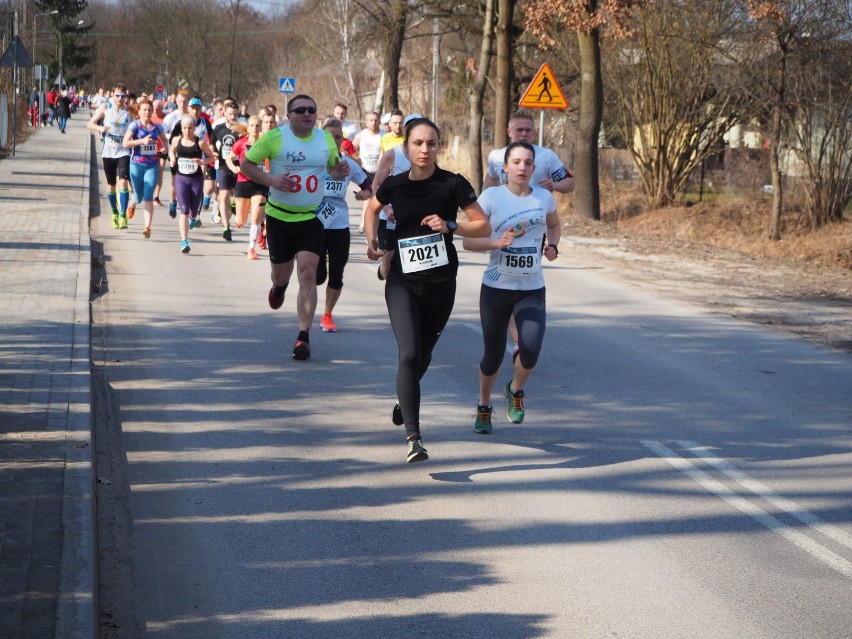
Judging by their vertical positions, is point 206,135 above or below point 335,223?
above

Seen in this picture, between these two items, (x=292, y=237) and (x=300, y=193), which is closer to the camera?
(x=300, y=193)

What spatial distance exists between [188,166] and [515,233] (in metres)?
10.1

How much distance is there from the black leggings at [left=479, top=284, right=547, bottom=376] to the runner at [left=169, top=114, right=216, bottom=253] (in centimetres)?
970

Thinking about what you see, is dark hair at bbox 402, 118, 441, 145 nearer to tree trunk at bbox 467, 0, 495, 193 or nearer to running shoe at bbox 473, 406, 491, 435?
running shoe at bbox 473, 406, 491, 435

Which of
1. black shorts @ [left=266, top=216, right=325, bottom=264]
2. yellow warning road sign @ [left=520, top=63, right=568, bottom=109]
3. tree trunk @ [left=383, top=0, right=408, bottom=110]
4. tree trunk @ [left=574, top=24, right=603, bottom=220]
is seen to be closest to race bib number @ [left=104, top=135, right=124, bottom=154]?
yellow warning road sign @ [left=520, top=63, right=568, bottom=109]

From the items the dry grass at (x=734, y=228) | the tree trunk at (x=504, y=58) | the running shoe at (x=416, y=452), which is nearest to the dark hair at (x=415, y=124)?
the running shoe at (x=416, y=452)

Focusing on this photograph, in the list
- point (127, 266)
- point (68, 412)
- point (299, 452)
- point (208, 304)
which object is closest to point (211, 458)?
point (299, 452)

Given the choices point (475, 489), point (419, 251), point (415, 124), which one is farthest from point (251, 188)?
point (475, 489)

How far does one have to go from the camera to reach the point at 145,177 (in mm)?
18016

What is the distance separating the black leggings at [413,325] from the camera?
273 inches

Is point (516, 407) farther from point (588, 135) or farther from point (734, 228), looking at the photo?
point (588, 135)

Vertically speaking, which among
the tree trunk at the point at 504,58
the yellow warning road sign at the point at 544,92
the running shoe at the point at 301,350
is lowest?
the running shoe at the point at 301,350

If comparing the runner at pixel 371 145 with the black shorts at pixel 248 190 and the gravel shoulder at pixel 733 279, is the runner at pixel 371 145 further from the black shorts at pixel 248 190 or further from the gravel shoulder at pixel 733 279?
the gravel shoulder at pixel 733 279

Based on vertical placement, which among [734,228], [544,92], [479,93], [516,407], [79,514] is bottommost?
[79,514]
